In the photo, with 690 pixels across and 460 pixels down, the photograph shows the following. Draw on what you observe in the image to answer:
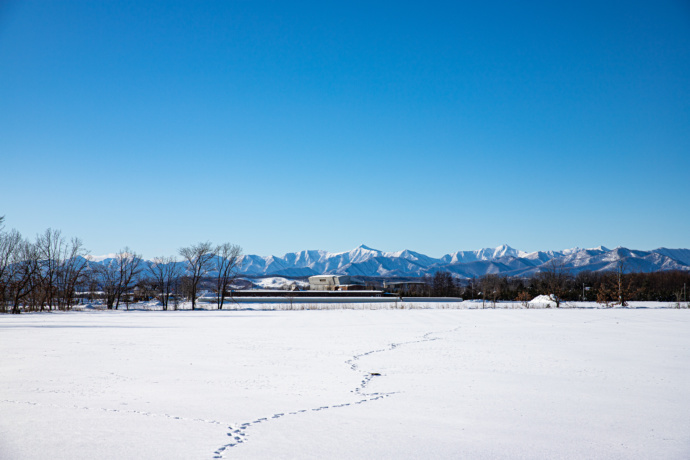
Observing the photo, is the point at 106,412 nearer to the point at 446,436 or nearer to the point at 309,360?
the point at 446,436

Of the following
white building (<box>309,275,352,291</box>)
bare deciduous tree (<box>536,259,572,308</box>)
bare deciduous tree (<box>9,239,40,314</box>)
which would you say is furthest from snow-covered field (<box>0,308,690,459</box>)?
white building (<box>309,275,352,291</box>)

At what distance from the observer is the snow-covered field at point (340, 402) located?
4.42 meters

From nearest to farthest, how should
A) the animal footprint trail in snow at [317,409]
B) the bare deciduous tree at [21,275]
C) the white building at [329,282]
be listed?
1. the animal footprint trail in snow at [317,409]
2. the bare deciduous tree at [21,275]
3. the white building at [329,282]

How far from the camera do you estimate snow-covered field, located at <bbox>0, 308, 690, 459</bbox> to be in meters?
4.42

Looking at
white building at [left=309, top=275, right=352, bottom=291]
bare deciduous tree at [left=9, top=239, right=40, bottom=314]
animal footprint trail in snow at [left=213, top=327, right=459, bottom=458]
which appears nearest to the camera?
animal footprint trail in snow at [left=213, top=327, right=459, bottom=458]

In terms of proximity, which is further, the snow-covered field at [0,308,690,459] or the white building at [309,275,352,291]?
the white building at [309,275,352,291]

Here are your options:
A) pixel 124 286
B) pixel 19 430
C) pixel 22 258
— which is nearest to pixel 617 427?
pixel 19 430

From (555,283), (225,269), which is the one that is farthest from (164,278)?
(555,283)

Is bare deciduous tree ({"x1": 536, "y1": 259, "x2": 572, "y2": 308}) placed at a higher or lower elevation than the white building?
higher

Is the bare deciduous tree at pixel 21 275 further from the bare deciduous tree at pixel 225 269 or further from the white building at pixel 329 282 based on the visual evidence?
the white building at pixel 329 282

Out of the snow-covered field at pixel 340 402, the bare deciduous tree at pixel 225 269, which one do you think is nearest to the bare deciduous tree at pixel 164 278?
the bare deciduous tree at pixel 225 269

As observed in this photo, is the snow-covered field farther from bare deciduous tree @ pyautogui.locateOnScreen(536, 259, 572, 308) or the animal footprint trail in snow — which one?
bare deciduous tree @ pyautogui.locateOnScreen(536, 259, 572, 308)

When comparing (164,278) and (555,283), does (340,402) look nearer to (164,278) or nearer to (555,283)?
(555,283)

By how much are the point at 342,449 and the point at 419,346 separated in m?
8.14
